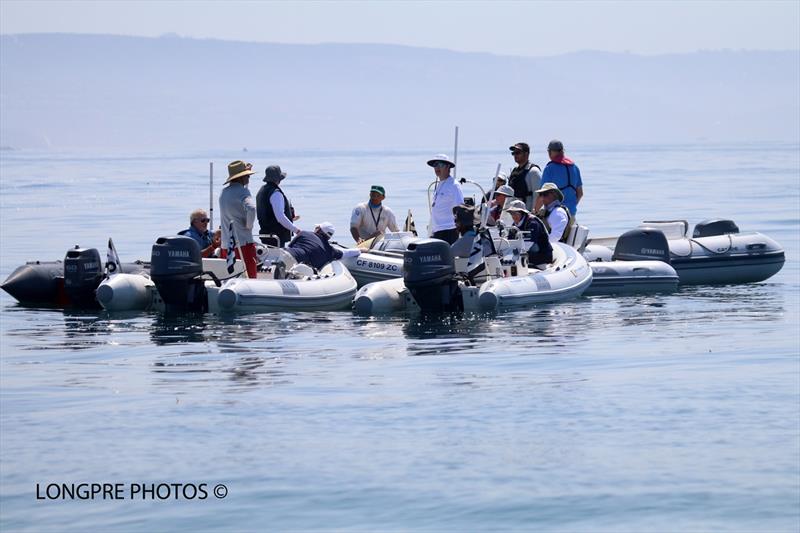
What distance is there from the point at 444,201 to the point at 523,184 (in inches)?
81.5

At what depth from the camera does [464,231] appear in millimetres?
16750

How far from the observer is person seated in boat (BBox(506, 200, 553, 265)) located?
1722cm

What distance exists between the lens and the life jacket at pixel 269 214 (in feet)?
56.3

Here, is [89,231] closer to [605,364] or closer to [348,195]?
[348,195]

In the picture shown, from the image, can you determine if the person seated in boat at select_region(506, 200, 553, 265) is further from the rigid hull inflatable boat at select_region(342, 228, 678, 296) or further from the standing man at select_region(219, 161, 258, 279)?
the standing man at select_region(219, 161, 258, 279)

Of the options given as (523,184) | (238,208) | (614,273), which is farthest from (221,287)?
(614,273)

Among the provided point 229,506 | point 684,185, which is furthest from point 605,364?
point 684,185

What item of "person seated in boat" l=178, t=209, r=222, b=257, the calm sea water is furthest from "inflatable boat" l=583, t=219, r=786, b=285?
"person seated in boat" l=178, t=209, r=222, b=257

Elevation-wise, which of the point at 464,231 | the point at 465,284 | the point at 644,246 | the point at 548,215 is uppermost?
the point at 548,215

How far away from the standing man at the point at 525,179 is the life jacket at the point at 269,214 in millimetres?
3298

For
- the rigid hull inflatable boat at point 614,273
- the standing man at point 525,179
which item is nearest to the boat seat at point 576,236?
the rigid hull inflatable boat at point 614,273

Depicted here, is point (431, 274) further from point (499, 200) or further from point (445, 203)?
point (499, 200)

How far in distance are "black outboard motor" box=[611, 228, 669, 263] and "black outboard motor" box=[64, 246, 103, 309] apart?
7.28 metres

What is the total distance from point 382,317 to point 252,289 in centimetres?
159
